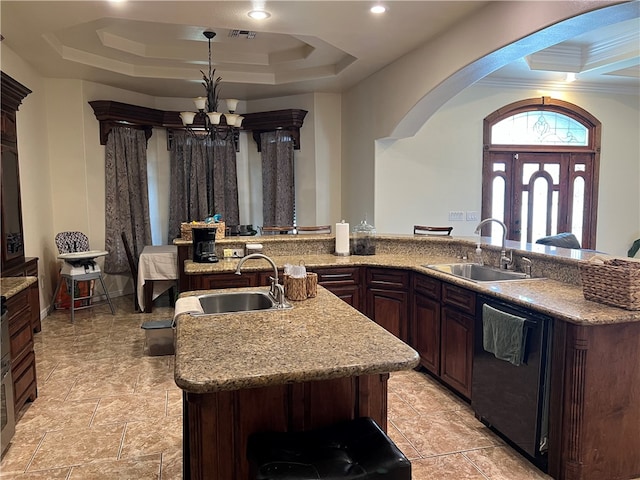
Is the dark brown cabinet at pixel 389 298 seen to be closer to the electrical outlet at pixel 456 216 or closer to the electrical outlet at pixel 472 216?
the electrical outlet at pixel 456 216

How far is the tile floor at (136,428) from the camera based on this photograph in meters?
2.47

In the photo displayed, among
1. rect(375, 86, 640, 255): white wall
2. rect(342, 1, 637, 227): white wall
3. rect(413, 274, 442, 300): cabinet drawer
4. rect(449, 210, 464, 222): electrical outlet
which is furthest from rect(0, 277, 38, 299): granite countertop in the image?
rect(449, 210, 464, 222): electrical outlet

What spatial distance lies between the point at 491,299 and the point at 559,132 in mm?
4546

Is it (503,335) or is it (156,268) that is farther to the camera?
(156,268)

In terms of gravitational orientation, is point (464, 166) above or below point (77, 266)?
above

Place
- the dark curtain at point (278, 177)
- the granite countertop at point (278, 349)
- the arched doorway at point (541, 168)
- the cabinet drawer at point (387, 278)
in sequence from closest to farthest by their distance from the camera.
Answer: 1. the granite countertop at point (278, 349)
2. the cabinet drawer at point (387, 278)
3. the arched doorway at point (541, 168)
4. the dark curtain at point (278, 177)

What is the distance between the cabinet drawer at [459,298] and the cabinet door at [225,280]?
1.47 meters

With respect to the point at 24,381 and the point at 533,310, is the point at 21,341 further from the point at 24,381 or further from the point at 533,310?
the point at 533,310

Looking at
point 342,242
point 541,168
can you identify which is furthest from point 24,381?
point 541,168

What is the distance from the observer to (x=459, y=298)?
10.4ft

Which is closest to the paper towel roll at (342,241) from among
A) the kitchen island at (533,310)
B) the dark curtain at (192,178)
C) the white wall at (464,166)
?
the kitchen island at (533,310)

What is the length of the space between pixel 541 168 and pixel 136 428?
18.9 feet

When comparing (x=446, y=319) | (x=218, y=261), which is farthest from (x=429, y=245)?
(x=218, y=261)

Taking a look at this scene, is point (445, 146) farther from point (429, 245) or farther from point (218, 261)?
point (218, 261)
